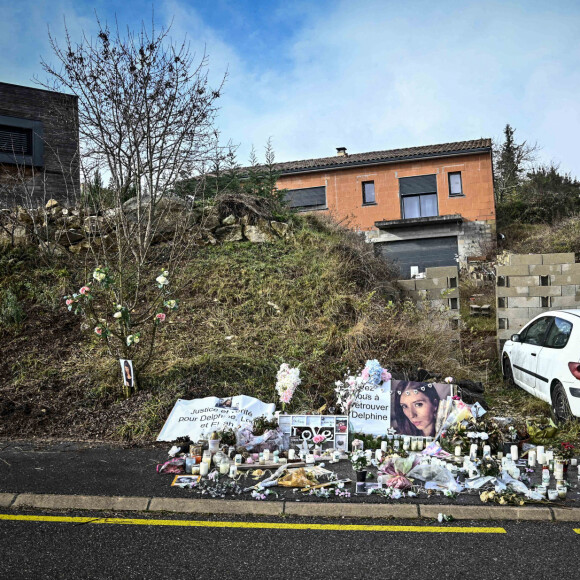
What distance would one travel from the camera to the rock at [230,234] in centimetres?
1330

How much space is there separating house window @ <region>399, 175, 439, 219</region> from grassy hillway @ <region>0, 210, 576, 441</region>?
14.5 m

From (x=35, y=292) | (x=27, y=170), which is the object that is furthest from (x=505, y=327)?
(x=27, y=170)

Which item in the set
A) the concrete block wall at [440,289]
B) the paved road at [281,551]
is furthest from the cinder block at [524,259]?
the paved road at [281,551]

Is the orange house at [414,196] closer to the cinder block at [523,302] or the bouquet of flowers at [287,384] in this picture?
the cinder block at [523,302]

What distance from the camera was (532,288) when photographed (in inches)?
428

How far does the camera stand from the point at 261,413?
7016 millimetres

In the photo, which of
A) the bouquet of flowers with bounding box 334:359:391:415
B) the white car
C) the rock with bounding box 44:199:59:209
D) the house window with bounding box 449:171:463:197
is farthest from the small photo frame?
the house window with bounding box 449:171:463:197

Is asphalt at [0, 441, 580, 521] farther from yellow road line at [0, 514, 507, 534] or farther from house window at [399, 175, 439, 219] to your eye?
house window at [399, 175, 439, 219]

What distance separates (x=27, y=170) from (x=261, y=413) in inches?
666

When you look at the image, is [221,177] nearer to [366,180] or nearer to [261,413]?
[261,413]

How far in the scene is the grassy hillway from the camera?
753cm

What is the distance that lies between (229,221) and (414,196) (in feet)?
51.1

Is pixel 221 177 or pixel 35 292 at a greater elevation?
pixel 221 177

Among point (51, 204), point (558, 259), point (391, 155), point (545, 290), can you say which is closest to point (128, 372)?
point (51, 204)
